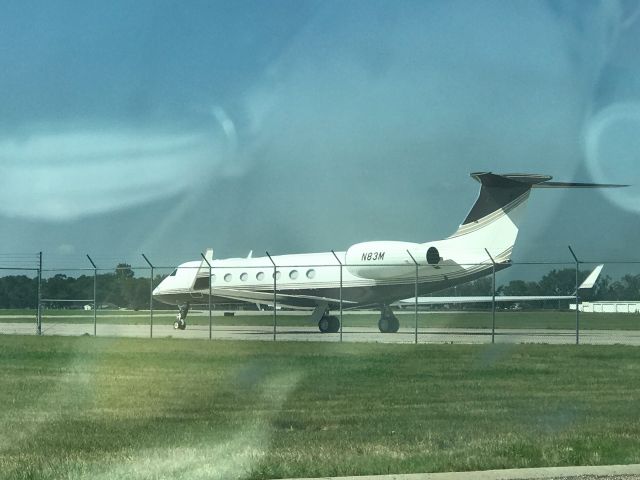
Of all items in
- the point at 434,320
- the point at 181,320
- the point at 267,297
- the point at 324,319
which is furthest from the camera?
→ the point at 434,320

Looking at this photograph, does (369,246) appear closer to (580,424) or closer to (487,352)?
(487,352)

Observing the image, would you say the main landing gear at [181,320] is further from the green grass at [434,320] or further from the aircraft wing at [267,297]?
the green grass at [434,320]

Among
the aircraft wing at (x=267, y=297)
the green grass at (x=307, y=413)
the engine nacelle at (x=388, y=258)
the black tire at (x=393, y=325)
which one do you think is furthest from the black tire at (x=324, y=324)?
the green grass at (x=307, y=413)

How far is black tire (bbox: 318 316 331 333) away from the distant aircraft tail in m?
6.00

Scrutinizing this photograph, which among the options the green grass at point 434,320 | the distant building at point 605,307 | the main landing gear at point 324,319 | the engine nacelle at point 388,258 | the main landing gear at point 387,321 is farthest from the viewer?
the distant building at point 605,307

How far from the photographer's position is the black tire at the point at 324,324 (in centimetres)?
3519

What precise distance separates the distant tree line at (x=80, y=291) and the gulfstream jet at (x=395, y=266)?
11.8ft

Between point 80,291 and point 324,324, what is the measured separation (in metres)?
11.9

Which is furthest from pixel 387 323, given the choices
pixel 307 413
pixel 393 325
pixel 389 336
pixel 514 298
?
pixel 307 413

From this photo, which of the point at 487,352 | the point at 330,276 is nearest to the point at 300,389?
the point at 487,352

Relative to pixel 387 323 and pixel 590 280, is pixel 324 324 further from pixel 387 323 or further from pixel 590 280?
pixel 590 280

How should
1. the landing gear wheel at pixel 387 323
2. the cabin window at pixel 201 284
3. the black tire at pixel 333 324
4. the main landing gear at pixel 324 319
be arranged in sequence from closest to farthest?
1. the landing gear wheel at pixel 387 323
2. the main landing gear at pixel 324 319
3. the black tire at pixel 333 324
4. the cabin window at pixel 201 284

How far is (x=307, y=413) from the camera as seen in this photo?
38.6 ft

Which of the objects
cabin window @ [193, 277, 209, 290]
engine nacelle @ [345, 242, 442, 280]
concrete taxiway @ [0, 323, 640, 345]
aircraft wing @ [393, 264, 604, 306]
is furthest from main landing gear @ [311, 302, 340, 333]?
cabin window @ [193, 277, 209, 290]
